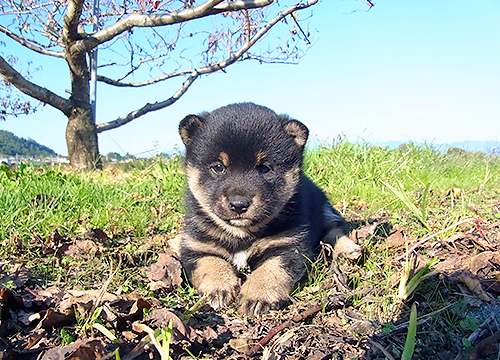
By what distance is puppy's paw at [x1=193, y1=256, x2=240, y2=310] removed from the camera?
9.20 ft

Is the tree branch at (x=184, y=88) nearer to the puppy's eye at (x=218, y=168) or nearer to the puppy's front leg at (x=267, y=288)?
the puppy's eye at (x=218, y=168)

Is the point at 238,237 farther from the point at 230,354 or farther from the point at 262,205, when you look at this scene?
the point at 230,354

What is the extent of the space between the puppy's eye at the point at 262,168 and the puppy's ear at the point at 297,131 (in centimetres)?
42

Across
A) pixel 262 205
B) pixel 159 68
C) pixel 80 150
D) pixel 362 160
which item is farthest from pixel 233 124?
pixel 159 68

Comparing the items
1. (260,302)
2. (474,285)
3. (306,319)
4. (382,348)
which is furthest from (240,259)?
(474,285)

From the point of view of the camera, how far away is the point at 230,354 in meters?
2.04

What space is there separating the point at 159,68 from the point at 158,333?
1221 cm

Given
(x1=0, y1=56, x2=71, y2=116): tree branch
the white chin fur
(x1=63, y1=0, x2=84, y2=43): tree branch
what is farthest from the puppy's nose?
(x1=0, y1=56, x2=71, y2=116): tree branch

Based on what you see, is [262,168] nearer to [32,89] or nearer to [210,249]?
[210,249]

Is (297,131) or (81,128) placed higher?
(81,128)

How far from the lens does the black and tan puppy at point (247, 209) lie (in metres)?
2.87

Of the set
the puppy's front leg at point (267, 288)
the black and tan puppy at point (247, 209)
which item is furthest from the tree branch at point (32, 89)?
the puppy's front leg at point (267, 288)

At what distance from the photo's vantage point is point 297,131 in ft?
11.0

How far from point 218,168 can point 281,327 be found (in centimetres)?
133
